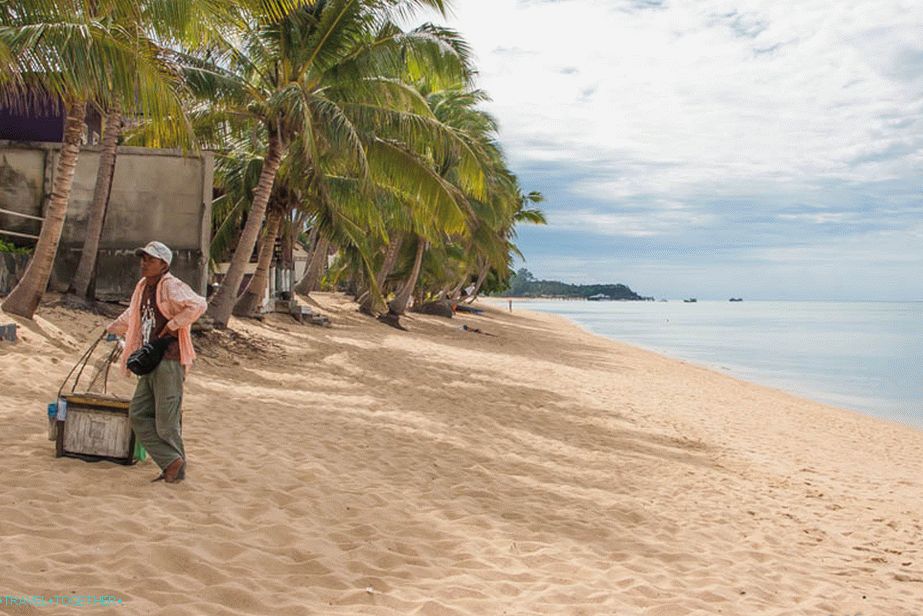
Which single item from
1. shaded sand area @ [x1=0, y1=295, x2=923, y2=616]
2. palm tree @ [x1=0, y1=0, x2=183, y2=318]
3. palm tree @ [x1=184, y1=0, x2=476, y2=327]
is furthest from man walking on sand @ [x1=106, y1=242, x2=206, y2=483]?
palm tree @ [x1=184, y1=0, x2=476, y2=327]

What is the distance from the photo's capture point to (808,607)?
4434 mm

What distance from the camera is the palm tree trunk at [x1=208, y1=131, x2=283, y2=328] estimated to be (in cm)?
1337

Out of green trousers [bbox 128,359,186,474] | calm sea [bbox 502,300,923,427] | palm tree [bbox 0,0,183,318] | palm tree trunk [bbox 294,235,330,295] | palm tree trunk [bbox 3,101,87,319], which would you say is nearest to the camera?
green trousers [bbox 128,359,186,474]

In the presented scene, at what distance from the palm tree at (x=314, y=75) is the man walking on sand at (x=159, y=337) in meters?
6.99

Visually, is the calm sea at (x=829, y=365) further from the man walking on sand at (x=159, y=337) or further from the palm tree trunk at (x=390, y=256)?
the man walking on sand at (x=159, y=337)

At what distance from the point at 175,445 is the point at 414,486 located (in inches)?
77.2

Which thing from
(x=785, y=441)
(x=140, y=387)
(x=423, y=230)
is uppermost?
(x=423, y=230)

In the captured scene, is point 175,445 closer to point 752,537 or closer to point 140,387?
point 140,387

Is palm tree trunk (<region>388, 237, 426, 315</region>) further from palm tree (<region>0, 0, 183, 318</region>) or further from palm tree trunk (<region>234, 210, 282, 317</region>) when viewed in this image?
palm tree (<region>0, 0, 183, 318</region>)

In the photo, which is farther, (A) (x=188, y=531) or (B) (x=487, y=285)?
(B) (x=487, y=285)

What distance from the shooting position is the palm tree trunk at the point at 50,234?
9852 mm

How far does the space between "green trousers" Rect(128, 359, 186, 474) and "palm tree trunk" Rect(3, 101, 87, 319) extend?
5.80 meters

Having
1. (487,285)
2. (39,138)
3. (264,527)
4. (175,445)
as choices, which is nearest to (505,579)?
(264,527)

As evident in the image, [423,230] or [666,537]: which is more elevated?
[423,230]
